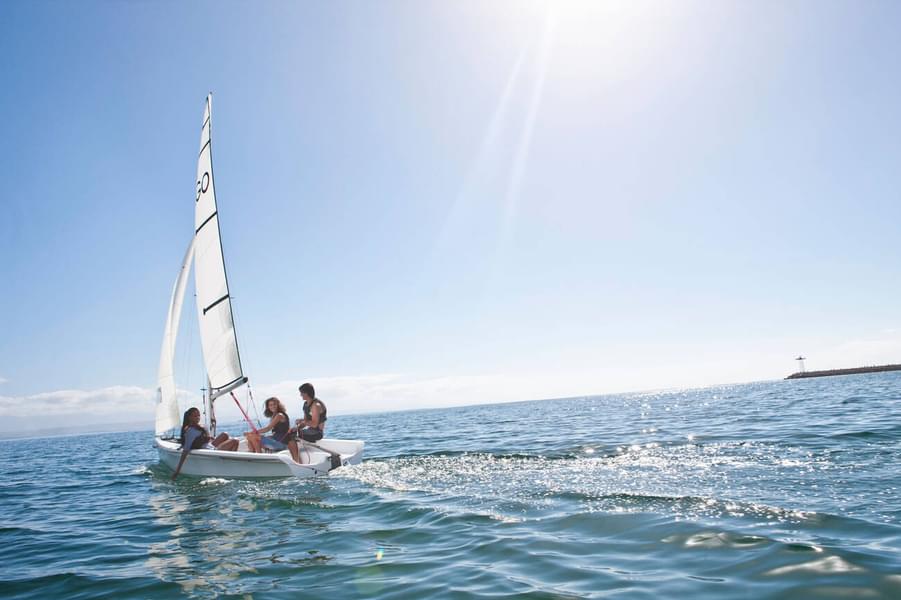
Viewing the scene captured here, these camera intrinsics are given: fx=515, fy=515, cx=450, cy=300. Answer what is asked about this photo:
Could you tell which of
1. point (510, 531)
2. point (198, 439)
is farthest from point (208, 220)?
point (510, 531)

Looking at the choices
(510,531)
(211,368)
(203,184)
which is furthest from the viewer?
(203,184)

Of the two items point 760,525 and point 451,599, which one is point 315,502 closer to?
point 451,599

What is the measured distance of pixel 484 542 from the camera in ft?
22.0

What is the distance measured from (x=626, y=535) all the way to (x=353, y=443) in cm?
1037

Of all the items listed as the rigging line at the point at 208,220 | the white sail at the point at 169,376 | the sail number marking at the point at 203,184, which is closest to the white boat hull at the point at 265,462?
the white sail at the point at 169,376

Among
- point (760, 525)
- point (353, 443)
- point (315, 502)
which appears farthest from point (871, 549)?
point (353, 443)

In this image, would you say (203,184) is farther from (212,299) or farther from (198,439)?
(198,439)

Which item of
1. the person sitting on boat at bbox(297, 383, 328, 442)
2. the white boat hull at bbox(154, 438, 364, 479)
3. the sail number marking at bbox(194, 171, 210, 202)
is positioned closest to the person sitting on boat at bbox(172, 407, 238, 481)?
the white boat hull at bbox(154, 438, 364, 479)

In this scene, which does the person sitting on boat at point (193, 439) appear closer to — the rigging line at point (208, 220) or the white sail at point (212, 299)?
the white sail at point (212, 299)

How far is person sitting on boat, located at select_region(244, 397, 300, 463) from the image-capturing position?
14.5 m

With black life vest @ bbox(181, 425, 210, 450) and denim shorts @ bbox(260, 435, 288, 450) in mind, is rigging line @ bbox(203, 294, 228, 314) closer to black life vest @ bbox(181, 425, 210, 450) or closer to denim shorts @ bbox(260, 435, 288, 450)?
black life vest @ bbox(181, 425, 210, 450)

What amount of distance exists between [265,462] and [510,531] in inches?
324

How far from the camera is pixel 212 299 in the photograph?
18.1 metres

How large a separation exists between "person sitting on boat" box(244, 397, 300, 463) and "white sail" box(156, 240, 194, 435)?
6535 millimetres
